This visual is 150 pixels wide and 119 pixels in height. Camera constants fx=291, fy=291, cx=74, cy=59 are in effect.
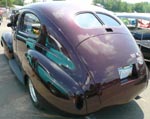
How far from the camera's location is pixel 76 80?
365 centimetres

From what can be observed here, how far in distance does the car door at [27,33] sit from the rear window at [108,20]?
39.3 inches

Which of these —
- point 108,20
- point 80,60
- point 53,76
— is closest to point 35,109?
point 53,76

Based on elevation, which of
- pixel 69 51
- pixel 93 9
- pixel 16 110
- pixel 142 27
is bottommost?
pixel 16 110

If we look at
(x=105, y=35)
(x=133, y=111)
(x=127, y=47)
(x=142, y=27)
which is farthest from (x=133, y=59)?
(x=142, y=27)

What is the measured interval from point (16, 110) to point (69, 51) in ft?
4.45

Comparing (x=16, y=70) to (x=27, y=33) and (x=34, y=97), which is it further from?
(x=34, y=97)

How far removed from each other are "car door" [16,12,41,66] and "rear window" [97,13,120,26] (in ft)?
3.27

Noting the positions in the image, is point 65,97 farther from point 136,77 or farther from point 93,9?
point 93,9

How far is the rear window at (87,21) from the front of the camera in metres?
4.30

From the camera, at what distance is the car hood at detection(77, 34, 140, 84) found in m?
3.75

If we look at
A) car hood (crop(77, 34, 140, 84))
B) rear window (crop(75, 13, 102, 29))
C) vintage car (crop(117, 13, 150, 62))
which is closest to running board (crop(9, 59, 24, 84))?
rear window (crop(75, 13, 102, 29))

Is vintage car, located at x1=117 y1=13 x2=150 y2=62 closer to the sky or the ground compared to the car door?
closer to the ground

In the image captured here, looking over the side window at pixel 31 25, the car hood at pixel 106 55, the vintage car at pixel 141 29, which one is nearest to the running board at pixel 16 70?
the side window at pixel 31 25

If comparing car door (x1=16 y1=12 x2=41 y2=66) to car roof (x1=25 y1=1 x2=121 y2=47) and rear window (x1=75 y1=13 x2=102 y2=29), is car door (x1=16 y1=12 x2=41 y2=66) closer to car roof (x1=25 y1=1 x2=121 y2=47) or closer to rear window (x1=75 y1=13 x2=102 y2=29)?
car roof (x1=25 y1=1 x2=121 y2=47)
